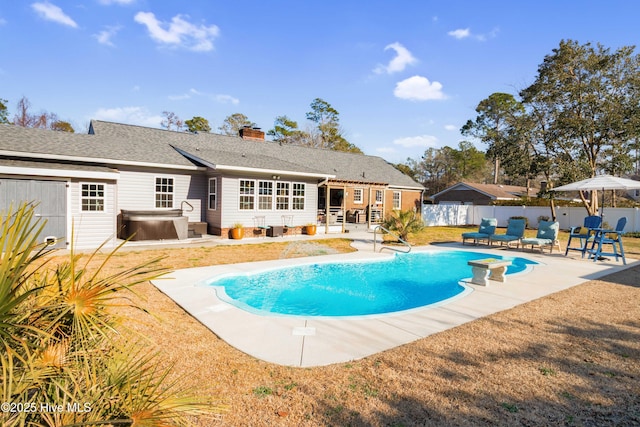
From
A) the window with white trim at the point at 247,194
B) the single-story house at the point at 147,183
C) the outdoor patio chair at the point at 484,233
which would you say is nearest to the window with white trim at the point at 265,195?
the single-story house at the point at 147,183

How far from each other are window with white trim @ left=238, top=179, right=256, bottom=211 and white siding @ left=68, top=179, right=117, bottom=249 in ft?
17.1

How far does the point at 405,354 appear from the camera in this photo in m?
4.17

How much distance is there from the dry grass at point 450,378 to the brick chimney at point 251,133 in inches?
734

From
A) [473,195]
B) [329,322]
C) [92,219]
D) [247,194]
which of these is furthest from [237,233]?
[473,195]

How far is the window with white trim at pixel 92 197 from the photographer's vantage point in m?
12.6

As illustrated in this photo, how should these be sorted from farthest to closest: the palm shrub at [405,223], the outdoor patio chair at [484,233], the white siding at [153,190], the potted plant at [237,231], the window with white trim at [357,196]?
the window with white trim at [357,196], the palm shrub at [405,223], the potted plant at [237,231], the outdoor patio chair at [484,233], the white siding at [153,190]

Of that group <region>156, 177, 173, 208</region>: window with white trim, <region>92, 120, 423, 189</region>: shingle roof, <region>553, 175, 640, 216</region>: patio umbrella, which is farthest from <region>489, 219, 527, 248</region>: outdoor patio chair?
<region>156, 177, 173, 208</region>: window with white trim

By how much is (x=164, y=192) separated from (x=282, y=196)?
5.60 m

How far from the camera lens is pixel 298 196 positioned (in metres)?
18.1

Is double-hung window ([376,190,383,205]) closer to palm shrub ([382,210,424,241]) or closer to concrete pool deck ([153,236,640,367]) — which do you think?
palm shrub ([382,210,424,241])

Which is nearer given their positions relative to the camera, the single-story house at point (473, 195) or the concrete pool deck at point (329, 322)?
the concrete pool deck at point (329, 322)

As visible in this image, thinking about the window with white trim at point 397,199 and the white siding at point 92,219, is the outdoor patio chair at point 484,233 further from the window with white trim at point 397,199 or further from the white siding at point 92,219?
the white siding at point 92,219

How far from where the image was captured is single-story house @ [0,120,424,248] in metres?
11.8

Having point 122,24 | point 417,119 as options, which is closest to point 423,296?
point 122,24
